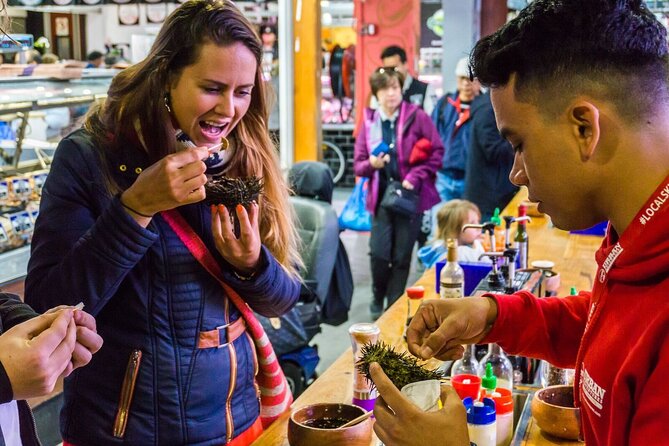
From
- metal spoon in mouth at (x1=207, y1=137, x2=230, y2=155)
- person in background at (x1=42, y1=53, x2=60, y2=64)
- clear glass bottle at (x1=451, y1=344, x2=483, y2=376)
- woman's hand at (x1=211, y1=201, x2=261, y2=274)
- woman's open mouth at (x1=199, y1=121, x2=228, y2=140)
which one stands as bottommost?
clear glass bottle at (x1=451, y1=344, x2=483, y2=376)

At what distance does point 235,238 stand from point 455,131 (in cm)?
541

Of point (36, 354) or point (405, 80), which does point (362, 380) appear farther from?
point (405, 80)

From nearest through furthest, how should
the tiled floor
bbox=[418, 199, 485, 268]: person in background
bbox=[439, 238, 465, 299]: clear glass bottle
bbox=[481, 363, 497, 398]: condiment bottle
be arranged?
bbox=[481, 363, 497, 398]: condiment bottle → bbox=[439, 238, 465, 299]: clear glass bottle → bbox=[418, 199, 485, 268]: person in background → the tiled floor

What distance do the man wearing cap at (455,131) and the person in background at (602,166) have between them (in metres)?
5.77

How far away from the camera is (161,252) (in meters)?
2.10

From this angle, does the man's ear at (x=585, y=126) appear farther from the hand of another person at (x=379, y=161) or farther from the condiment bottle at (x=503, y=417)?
the hand of another person at (x=379, y=161)

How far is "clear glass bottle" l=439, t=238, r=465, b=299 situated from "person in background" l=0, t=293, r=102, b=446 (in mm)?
1542

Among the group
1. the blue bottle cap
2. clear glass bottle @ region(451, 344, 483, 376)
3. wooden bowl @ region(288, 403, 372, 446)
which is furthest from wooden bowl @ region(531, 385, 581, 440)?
wooden bowl @ region(288, 403, 372, 446)

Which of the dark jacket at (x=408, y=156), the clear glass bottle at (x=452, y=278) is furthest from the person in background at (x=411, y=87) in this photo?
the clear glass bottle at (x=452, y=278)

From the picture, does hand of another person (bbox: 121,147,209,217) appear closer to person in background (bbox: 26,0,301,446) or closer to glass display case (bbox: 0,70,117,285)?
person in background (bbox: 26,0,301,446)

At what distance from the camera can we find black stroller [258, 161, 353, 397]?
4.13 m

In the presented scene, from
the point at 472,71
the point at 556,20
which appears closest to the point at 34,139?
the point at 472,71

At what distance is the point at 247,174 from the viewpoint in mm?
2383

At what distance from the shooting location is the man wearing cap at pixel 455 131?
723cm
